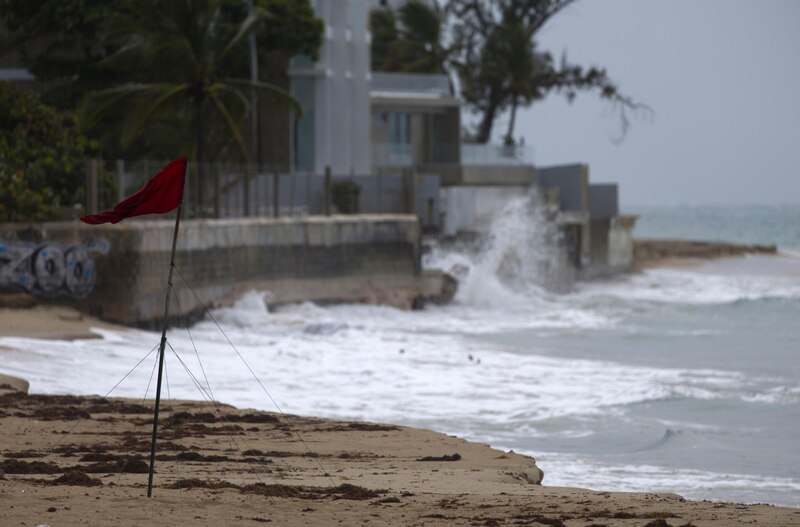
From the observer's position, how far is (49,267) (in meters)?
23.6

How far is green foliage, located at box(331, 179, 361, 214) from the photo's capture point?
33.8 meters

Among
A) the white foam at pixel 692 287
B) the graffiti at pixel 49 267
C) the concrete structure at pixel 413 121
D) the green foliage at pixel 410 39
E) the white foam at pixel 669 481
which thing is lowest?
the white foam at pixel 692 287

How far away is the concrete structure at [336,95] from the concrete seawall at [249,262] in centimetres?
925

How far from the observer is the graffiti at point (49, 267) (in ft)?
76.0

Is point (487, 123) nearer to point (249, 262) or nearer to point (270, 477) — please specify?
point (249, 262)

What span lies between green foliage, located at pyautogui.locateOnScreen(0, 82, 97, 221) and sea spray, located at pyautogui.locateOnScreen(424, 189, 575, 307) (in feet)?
38.9

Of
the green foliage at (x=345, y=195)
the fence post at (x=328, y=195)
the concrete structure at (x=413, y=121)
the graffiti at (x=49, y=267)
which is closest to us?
the graffiti at (x=49, y=267)

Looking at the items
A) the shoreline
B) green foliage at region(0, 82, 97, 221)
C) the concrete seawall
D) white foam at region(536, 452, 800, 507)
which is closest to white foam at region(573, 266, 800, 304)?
the concrete seawall

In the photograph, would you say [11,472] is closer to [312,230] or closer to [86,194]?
[86,194]

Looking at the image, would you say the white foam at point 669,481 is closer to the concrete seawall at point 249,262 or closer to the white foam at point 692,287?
the concrete seawall at point 249,262

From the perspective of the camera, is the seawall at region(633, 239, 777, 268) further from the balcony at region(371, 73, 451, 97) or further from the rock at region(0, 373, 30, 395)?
the rock at region(0, 373, 30, 395)

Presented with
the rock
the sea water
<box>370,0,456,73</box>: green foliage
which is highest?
<box>370,0,456,73</box>: green foliage

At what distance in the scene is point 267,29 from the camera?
134 ft

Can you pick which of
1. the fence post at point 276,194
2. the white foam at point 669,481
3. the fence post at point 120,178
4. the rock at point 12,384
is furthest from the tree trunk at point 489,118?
the white foam at point 669,481
